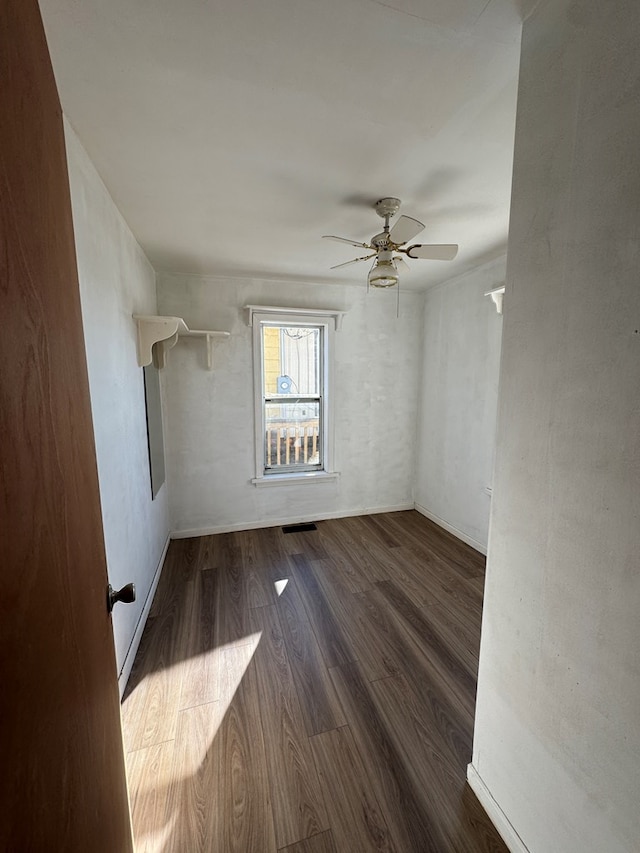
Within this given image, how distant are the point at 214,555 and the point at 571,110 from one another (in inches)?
125

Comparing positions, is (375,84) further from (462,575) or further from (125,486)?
(462,575)

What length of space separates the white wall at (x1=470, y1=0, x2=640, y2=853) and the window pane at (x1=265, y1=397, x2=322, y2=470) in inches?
101

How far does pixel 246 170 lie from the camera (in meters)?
1.50

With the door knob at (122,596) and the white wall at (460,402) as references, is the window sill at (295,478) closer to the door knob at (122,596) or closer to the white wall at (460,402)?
the white wall at (460,402)

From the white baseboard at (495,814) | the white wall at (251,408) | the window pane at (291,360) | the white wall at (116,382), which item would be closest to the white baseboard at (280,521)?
the white wall at (251,408)

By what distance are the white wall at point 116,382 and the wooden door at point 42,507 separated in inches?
28.1

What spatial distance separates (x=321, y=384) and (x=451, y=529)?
1.95 metres

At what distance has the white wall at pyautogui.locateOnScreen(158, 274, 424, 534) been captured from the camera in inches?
119

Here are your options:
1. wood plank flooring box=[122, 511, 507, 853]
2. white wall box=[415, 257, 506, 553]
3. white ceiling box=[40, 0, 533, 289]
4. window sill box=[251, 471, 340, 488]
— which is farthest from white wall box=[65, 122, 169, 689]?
white wall box=[415, 257, 506, 553]

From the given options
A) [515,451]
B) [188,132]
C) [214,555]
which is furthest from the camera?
[214,555]

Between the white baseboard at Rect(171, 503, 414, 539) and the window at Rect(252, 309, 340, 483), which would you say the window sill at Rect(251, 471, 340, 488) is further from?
the white baseboard at Rect(171, 503, 414, 539)

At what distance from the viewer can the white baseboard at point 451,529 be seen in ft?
9.77

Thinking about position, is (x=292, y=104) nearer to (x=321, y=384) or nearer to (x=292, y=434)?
(x=321, y=384)

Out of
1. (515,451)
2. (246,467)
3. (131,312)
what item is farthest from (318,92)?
(246,467)
